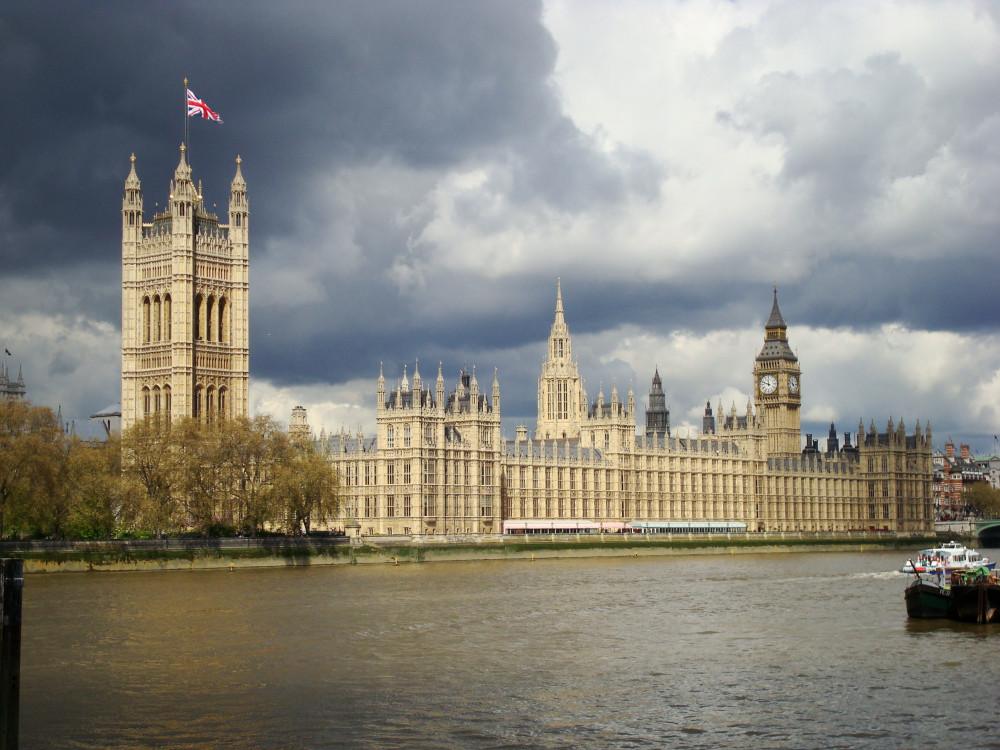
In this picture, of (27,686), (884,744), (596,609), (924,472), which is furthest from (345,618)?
(924,472)

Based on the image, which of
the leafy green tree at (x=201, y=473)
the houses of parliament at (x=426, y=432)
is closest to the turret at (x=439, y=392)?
the houses of parliament at (x=426, y=432)

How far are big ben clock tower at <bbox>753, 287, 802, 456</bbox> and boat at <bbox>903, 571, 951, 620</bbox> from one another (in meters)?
127

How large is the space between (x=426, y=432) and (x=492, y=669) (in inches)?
2803

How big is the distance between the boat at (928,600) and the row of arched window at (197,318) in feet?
240

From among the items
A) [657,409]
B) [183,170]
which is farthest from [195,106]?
[657,409]

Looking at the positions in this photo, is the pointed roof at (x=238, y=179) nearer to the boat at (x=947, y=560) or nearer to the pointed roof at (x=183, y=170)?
the pointed roof at (x=183, y=170)

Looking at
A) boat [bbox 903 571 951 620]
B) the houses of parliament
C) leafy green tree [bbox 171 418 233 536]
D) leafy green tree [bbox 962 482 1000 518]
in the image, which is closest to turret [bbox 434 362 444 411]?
the houses of parliament

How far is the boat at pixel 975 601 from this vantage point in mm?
49156

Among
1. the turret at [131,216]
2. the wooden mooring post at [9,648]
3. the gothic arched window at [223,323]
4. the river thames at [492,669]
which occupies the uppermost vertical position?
the turret at [131,216]

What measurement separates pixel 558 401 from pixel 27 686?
376 ft

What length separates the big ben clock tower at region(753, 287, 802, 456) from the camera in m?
179

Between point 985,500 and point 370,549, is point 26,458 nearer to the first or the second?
point 370,549

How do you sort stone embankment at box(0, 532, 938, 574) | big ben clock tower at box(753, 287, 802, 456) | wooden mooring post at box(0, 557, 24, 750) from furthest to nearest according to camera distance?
big ben clock tower at box(753, 287, 802, 456) < stone embankment at box(0, 532, 938, 574) < wooden mooring post at box(0, 557, 24, 750)

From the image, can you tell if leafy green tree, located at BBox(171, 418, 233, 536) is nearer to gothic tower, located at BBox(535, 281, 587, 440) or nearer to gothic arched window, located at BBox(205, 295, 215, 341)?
gothic arched window, located at BBox(205, 295, 215, 341)
